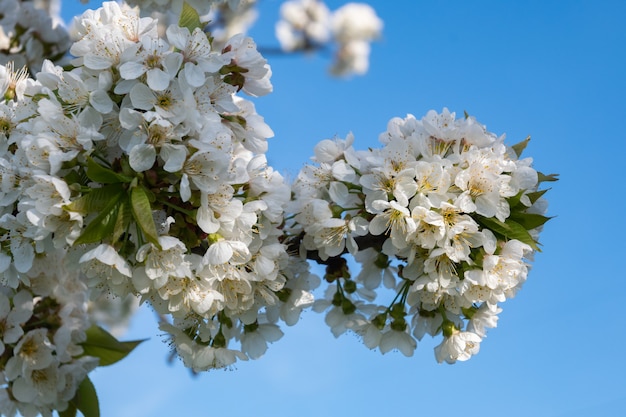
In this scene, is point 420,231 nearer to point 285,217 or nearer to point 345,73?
point 285,217

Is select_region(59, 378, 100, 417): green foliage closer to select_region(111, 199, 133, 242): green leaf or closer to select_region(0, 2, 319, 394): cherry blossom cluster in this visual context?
select_region(0, 2, 319, 394): cherry blossom cluster

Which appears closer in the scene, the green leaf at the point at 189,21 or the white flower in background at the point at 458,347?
the green leaf at the point at 189,21

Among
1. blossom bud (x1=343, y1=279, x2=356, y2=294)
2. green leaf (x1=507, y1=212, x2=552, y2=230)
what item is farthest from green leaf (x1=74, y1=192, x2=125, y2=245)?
green leaf (x1=507, y1=212, x2=552, y2=230)

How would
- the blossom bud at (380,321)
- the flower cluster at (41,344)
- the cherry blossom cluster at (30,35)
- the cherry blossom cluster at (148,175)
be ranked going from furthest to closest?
the cherry blossom cluster at (30,35) → the flower cluster at (41,344) → the blossom bud at (380,321) → the cherry blossom cluster at (148,175)

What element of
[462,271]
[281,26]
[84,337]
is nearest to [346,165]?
[462,271]

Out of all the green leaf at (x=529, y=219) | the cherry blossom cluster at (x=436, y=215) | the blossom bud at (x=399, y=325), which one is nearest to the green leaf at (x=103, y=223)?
the cherry blossom cluster at (x=436, y=215)

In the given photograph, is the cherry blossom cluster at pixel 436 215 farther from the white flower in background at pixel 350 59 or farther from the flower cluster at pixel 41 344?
the white flower in background at pixel 350 59

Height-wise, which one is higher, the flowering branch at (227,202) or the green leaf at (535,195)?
the green leaf at (535,195)

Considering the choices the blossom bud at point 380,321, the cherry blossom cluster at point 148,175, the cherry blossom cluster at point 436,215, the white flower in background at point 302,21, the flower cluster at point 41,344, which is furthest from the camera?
the white flower in background at point 302,21
